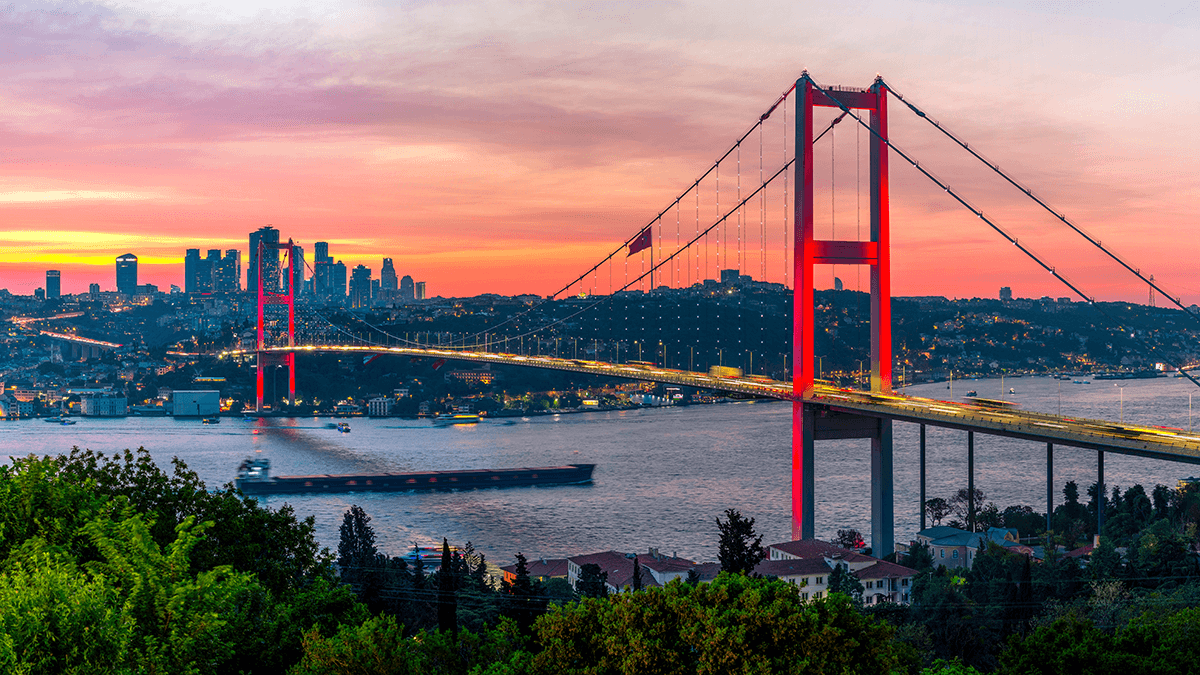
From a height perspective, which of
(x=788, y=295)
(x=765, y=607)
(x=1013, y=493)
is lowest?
(x=1013, y=493)

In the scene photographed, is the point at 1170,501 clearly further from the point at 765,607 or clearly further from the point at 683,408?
the point at 683,408

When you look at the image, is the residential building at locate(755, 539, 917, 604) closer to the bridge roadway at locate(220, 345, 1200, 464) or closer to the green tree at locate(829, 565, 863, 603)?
the green tree at locate(829, 565, 863, 603)

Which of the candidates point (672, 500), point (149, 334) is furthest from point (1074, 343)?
point (149, 334)

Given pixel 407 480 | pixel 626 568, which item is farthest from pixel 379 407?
pixel 626 568

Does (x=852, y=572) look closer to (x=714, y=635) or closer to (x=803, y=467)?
(x=803, y=467)

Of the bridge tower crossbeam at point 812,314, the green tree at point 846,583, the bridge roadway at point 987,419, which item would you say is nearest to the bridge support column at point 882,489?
the bridge tower crossbeam at point 812,314

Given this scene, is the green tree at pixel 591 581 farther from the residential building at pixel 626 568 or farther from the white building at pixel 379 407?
the white building at pixel 379 407
